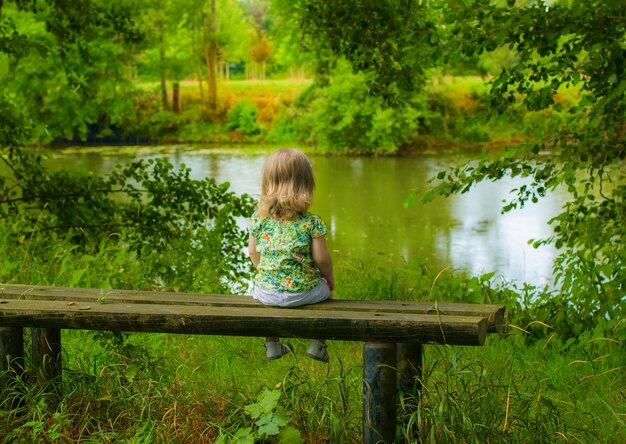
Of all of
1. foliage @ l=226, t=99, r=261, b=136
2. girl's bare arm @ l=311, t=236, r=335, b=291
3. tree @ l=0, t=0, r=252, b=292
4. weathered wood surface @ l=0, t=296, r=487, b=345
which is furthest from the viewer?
foliage @ l=226, t=99, r=261, b=136

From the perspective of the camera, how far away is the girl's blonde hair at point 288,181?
344 cm

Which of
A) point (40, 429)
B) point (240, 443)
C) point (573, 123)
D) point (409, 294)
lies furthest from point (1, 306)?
point (573, 123)

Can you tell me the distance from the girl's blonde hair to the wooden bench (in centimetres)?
42

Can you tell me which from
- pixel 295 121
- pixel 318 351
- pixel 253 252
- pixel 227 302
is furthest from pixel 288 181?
pixel 295 121

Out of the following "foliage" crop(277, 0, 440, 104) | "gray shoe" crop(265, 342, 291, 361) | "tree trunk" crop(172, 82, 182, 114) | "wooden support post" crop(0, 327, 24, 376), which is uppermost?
"foliage" crop(277, 0, 440, 104)

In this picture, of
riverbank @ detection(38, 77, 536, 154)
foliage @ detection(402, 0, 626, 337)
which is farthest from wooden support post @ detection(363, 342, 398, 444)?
riverbank @ detection(38, 77, 536, 154)

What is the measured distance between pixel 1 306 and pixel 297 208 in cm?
125

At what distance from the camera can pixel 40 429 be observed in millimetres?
3250

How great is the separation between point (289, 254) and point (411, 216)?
12.7 m

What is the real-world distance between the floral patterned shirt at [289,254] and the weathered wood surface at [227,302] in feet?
0.37

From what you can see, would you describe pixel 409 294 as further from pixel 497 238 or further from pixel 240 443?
pixel 497 238

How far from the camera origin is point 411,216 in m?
16.0

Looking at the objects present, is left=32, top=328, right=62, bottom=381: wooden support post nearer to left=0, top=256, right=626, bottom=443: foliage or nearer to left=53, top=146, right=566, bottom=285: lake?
left=0, top=256, right=626, bottom=443: foliage

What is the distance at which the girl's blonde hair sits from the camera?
3436mm
